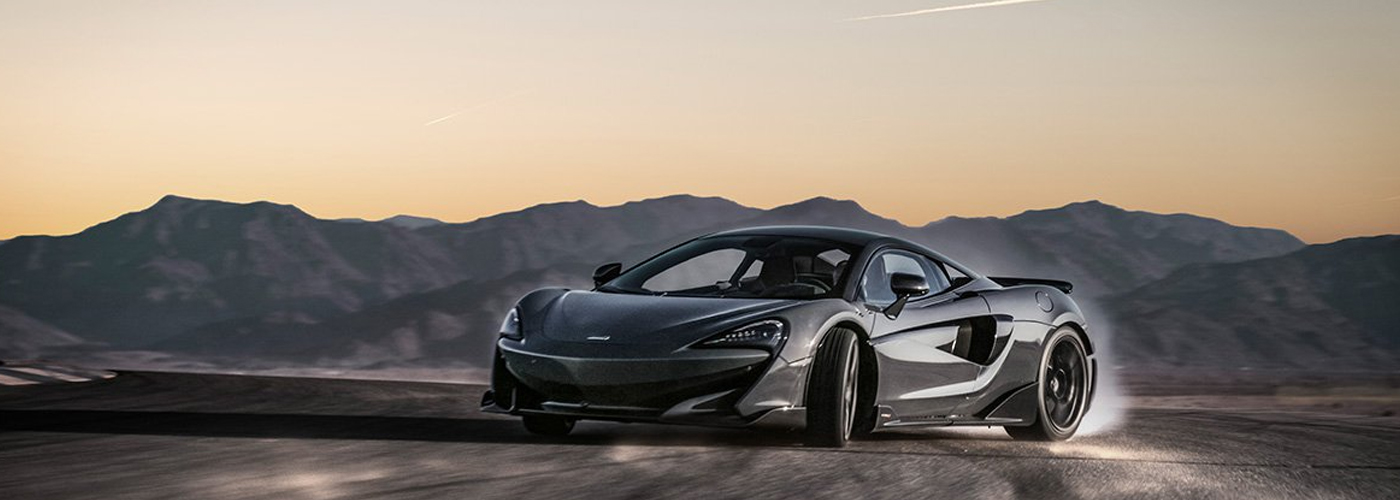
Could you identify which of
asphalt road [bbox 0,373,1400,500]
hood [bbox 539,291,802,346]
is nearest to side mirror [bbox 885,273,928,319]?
hood [bbox 539,291,802,346]

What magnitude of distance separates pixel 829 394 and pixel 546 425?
170 centimetres

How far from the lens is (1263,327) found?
178000mm

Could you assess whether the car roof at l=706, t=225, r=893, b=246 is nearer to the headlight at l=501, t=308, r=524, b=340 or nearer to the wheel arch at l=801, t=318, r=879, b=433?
the wheel arch at l=801, t=318, r=879, b=433

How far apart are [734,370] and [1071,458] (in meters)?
1.98

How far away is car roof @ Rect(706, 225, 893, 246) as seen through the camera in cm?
1095

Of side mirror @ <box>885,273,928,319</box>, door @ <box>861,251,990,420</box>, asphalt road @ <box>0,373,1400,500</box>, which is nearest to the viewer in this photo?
asphalt road @ <box>0,373,1400,500</box>

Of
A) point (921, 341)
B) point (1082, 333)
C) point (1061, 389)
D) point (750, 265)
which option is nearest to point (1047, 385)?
point (1061, 389)

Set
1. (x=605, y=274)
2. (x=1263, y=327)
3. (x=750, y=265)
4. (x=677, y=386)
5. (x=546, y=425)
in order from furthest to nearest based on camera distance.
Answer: (x=1263, y=327) → (x=750, y=265) → (x=605, y=274) → (x=546, y=425) → (x=677, y=386)

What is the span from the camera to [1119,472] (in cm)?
902

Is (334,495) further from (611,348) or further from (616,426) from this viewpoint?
(616,426)

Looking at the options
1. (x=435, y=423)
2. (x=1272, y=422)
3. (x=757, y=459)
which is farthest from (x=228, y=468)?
(x=1272, y=422)

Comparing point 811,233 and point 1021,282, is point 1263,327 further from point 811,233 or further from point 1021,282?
point 811,233

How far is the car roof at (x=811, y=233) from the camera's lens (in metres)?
11.0

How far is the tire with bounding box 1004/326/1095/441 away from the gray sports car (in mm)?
14
